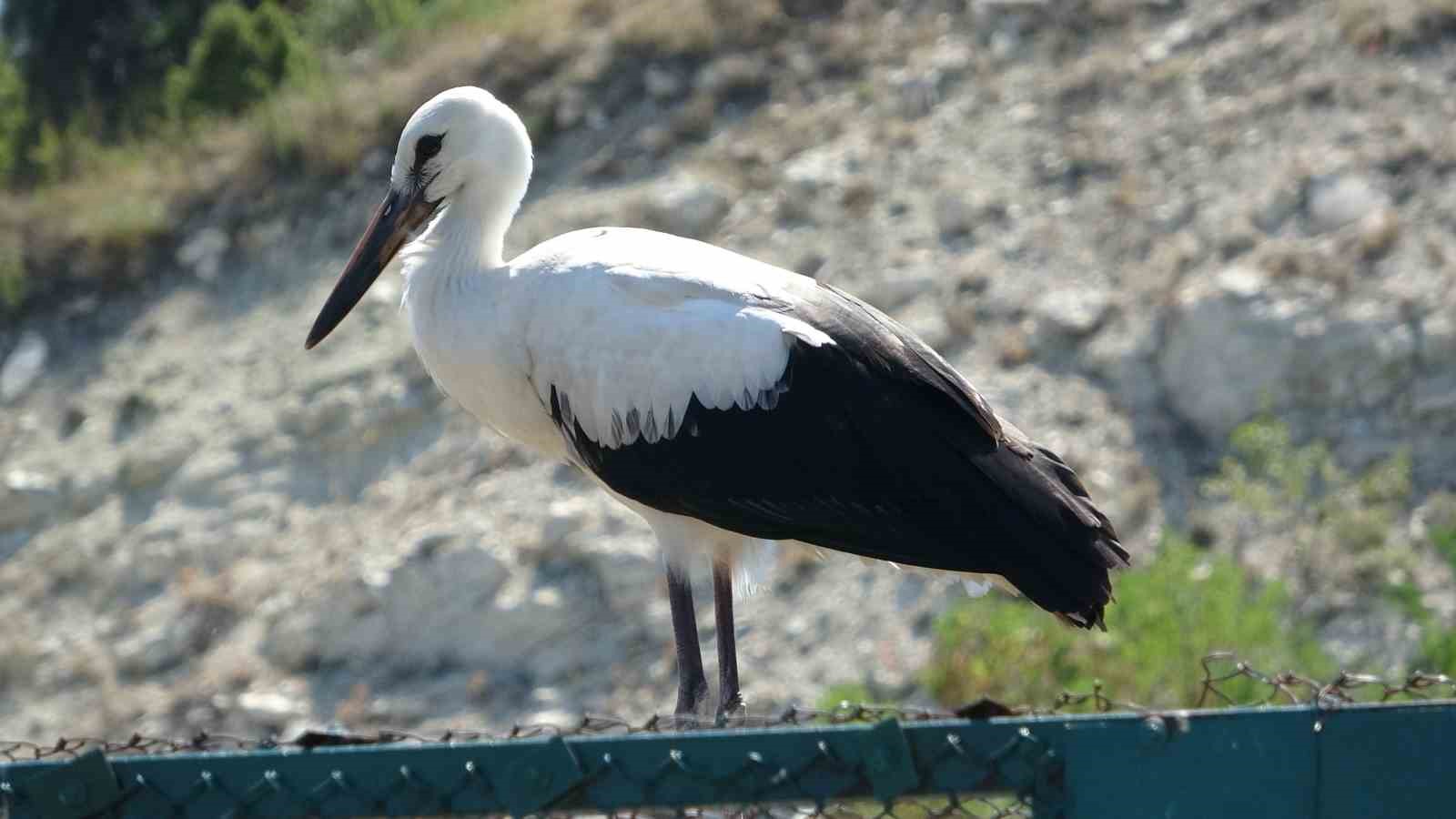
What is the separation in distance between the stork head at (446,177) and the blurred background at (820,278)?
377 cm

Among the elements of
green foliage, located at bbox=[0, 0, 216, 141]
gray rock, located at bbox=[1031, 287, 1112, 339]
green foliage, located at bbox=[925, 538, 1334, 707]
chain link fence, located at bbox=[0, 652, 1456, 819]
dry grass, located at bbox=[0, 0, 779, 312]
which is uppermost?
green foliage, located at bbox=[0, 0, 216, 141]

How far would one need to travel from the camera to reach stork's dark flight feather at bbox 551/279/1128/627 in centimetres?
526

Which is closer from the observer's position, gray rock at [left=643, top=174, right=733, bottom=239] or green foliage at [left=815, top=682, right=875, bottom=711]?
green foliage at [left=815, top=682, right=875, bottom=711]

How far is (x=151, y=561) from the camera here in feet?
39.4

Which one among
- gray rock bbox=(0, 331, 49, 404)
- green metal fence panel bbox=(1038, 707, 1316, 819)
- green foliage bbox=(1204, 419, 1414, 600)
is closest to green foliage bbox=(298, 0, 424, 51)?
gray rock bbox=(0, 331, 49, 404)

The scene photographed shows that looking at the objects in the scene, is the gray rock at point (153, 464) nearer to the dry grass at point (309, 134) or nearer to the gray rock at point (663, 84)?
the dry grass at point (309, 134)

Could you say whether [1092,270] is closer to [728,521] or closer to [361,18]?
[728,521]

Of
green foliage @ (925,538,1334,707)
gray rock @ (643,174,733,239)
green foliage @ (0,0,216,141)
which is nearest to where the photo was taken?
green foliage @ (925,538,1334,707)

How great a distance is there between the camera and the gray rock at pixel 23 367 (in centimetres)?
1422

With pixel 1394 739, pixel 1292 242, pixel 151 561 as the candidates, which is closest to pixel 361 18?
pixel 151 561

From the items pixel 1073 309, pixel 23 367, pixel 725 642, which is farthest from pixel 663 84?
pixel 725 642

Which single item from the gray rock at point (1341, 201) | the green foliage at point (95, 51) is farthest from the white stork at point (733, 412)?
the green foliage at point (95, 51)

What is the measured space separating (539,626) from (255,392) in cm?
365

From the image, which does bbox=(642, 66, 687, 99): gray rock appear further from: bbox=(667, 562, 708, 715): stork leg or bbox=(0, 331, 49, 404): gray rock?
bbox=(667, 562, 708, 715): stork leg
